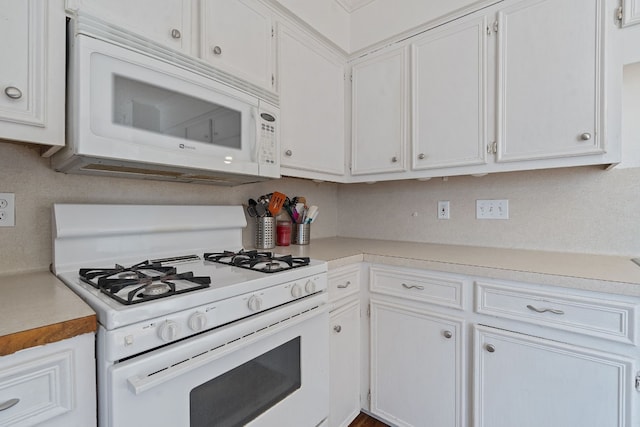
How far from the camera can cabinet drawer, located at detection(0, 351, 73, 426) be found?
58 cm

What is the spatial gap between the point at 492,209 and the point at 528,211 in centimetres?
17

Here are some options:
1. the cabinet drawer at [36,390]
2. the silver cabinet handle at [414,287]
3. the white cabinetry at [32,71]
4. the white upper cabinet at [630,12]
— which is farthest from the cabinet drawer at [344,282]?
the white upper cabinet at [630,12]

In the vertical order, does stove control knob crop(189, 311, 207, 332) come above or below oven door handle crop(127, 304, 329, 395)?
above

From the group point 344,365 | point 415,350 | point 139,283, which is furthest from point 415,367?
point 139,283

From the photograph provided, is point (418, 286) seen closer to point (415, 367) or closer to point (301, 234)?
point (415, 367)

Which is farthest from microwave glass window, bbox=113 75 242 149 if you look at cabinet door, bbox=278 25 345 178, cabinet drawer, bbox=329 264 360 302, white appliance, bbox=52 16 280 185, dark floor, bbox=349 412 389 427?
dark floor, bbox=349 412 389 427

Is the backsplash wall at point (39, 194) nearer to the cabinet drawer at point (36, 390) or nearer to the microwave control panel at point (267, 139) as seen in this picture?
the microwave control panel at point (267, 139)

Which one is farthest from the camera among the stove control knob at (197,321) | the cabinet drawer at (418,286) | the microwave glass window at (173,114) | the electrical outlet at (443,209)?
the electrical outlet at (443,209)

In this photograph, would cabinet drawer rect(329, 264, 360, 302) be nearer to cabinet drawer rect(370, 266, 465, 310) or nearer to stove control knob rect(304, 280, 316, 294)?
cabinet drawer rect(370, 266, 465, 310)

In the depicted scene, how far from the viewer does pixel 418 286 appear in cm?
140

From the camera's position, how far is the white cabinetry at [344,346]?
4.70 ft

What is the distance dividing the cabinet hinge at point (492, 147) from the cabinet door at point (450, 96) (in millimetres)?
22

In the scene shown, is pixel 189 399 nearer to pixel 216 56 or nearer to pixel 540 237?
pixel 216 56

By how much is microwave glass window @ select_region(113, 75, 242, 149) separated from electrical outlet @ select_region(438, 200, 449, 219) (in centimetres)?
132
